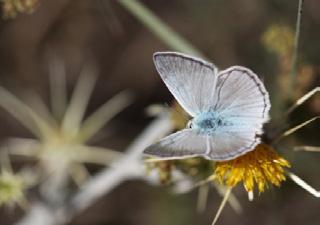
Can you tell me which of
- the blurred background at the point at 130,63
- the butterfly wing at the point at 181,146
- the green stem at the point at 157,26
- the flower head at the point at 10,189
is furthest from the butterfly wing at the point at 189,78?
the blurred background at the point at 130,63

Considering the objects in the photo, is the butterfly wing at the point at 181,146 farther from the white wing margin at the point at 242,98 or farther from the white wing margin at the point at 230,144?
the white wing margin at the point at 242,98

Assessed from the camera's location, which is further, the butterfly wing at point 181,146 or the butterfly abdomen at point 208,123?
the butterfly abdomen at point 208,123

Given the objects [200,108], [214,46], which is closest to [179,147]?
[200,108]

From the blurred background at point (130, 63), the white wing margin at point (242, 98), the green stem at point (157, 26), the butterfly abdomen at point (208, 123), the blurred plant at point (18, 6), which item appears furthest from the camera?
the blurred background at point (130, 63)

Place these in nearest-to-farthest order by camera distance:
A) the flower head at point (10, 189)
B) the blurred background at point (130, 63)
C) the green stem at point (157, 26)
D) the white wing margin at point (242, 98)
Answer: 1. the white wing margin at point (242, 98)
2. the green stem at point (157, 26)
3. the flower head at point (10, 189)
4. the blurred background at point (130, 63)

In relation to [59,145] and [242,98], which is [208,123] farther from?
[59,145]

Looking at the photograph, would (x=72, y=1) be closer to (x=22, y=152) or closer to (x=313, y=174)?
(x=22, y=152)

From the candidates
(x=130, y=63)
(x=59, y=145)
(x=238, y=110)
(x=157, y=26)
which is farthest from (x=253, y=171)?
(x=130, y=63)
